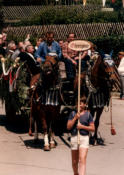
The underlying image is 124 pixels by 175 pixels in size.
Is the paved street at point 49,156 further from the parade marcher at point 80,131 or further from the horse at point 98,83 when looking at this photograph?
the parade marcher at point 80,131

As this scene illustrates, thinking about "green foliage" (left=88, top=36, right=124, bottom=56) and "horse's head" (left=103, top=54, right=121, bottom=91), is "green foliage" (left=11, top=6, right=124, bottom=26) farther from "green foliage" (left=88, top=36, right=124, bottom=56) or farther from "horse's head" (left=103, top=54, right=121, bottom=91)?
"horse's head" (left=103, top=54, right=121, bottom=91)

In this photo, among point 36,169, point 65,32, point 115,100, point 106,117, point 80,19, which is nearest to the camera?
point 36,169

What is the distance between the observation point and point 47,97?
1245cm

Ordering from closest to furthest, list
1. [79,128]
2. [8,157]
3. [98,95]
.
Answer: [79,128]
[8,157]
[98,95]

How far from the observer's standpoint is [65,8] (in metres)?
29.2

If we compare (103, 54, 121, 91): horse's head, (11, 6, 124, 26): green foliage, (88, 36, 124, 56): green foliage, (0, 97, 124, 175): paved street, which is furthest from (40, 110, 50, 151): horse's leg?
(11, 6, 124, 26): green foliage

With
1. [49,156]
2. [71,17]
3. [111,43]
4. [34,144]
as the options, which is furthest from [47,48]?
[71,17]

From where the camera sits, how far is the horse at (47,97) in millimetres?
12125

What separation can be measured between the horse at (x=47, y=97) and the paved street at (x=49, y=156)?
384 millimetres

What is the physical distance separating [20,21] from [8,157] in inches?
798

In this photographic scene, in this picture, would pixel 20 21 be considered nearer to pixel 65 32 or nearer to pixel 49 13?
pixel 49 13

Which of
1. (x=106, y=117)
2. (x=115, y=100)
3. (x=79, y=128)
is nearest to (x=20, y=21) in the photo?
(x=115, y=100)

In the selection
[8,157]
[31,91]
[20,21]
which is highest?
[31,91]

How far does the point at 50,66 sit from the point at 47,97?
79 cm
